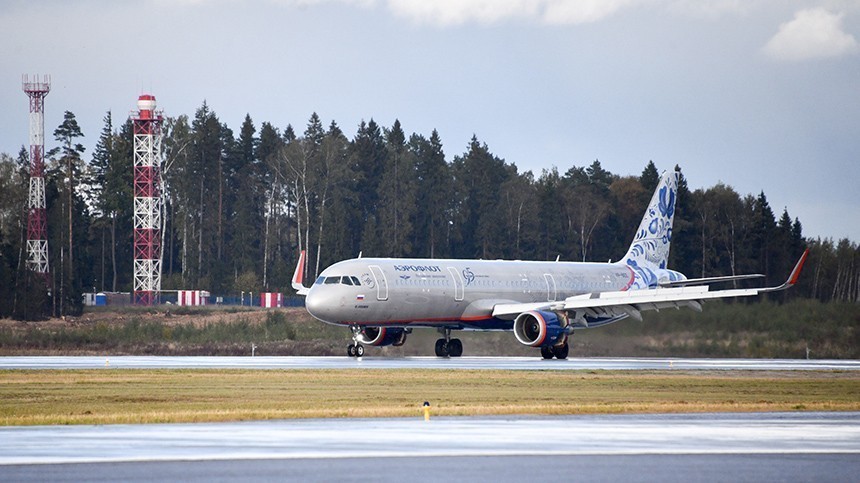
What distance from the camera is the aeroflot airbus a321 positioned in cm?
4825

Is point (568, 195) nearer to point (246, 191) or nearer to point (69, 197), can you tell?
point (246, 191)

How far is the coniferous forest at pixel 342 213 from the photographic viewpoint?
367ft

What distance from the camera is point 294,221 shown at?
4941 inches

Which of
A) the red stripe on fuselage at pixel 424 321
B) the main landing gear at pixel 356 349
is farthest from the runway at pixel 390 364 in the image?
the red stripe on fuselage at pixel 424 321

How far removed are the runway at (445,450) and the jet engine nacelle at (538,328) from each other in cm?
2581

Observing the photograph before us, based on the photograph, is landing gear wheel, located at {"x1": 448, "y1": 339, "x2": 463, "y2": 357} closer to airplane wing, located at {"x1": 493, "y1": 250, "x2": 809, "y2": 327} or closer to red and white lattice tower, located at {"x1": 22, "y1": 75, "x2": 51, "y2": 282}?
airplane wing, located at {"x1": 493, "y1": 250, "x2": 809, "y2": 327}

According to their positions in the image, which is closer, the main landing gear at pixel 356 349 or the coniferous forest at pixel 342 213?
the main landing gear at pixel 356 349

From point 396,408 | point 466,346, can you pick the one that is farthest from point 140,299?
point 396,408

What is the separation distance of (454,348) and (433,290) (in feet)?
12.9

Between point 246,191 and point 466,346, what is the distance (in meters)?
70.7

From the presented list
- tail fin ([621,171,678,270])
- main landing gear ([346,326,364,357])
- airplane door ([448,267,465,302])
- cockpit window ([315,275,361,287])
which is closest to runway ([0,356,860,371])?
main landing gear ([346,326,364,357])

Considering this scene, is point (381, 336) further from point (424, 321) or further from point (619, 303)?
point (619, 303)

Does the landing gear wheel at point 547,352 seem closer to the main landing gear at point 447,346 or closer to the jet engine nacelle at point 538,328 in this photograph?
the jet engine nacelle at point 538,328

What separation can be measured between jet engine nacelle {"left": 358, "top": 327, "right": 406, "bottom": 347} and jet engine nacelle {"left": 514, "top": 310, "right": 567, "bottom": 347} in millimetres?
4687
